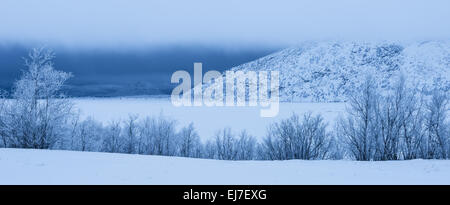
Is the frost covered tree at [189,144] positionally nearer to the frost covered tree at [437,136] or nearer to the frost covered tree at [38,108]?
the frost covered tree at [38,108]

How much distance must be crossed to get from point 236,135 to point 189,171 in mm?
34218

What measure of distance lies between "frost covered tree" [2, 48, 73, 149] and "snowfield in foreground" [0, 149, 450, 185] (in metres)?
9.65

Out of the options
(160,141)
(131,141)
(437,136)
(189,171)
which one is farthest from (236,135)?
(189,171)

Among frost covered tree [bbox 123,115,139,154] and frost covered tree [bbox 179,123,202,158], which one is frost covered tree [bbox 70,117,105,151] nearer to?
frost covered tree [bbox 123,115,139,154]

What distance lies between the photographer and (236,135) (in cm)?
5291

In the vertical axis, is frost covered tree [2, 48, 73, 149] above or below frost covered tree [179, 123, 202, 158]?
above

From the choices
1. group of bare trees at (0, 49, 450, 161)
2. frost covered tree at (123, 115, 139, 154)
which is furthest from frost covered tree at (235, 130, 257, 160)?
frost covered tree at (123, 115, 139, 154)

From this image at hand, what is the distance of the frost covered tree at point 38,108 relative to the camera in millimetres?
31812

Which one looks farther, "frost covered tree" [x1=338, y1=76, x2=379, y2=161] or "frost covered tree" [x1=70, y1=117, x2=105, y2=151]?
"frost covered tree" [x1=70, y1=117, x2=105, y2=151]

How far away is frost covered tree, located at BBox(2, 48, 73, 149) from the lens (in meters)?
31.8

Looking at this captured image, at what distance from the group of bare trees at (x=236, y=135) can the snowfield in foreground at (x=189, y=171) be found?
396 inches

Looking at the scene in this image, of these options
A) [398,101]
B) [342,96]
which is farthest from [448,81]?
[398,101]
